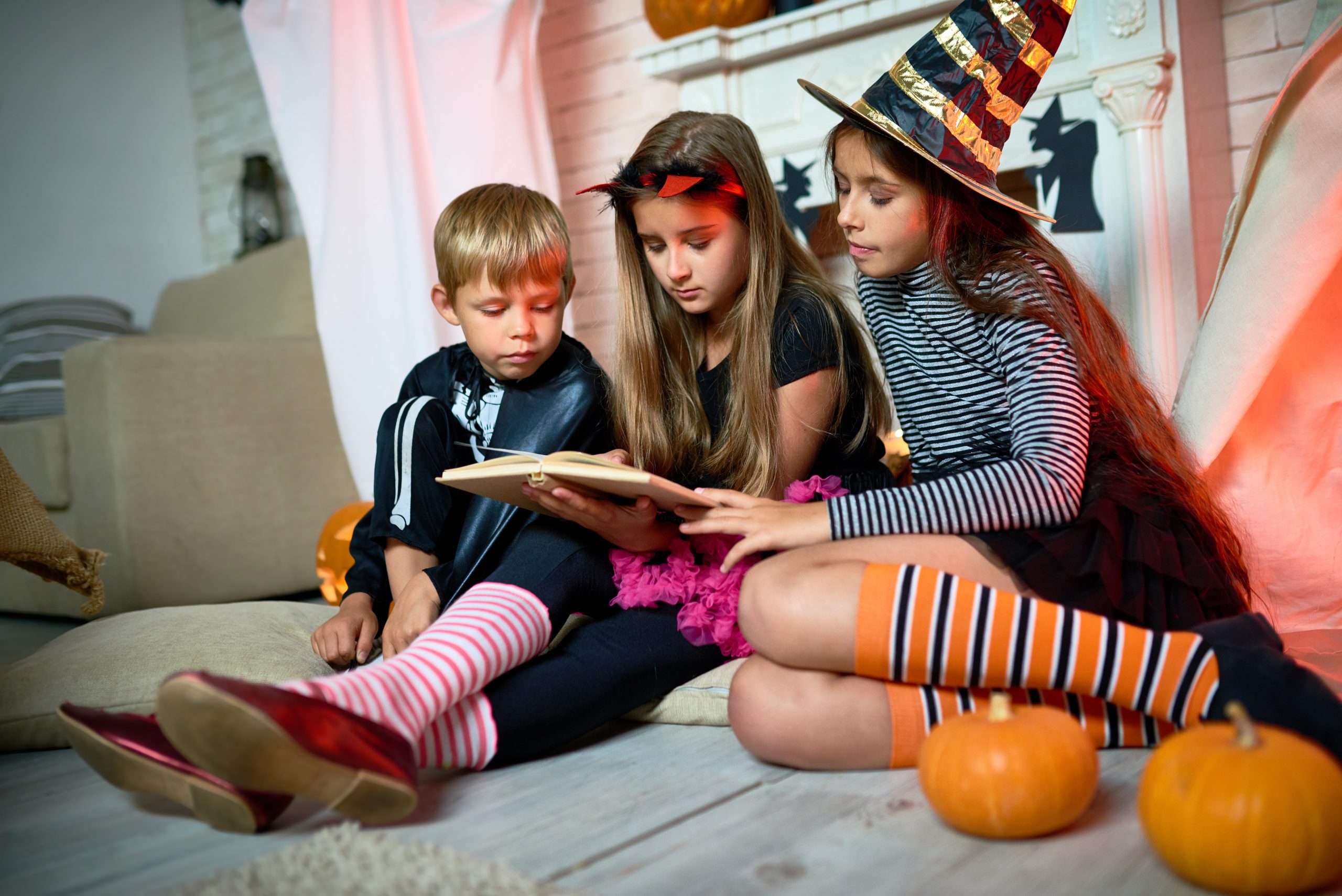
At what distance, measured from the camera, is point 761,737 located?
39.0 inches

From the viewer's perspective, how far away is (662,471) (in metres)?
1.30

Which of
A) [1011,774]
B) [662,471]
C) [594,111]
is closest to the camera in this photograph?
[1011,774]

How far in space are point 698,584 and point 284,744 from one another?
520mm

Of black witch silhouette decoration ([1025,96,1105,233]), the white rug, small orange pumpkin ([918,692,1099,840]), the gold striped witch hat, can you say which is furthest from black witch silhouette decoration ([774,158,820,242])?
the white rug

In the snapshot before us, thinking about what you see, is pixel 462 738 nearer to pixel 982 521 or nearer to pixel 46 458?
pixel 982 521

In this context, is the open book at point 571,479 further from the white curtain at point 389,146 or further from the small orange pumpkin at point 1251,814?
the white curtain at point 389,146

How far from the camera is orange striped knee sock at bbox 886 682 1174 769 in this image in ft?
3.14

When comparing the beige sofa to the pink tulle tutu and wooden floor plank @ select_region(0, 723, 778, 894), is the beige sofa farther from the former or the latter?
the pink tulle tutu

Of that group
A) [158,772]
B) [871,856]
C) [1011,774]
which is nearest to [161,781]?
[158,772]

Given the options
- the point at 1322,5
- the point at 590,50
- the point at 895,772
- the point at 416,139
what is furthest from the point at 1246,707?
the point at 590,50

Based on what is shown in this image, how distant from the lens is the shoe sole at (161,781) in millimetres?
871

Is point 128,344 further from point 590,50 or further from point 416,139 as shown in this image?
point 590,50

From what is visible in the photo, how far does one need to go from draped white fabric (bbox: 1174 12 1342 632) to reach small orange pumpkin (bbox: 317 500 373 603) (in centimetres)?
129

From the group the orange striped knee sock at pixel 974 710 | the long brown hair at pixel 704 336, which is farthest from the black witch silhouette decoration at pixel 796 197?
the orange striped knee sock at pixel 974 710
